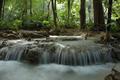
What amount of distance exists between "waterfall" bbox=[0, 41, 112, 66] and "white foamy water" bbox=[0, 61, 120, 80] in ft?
1.38

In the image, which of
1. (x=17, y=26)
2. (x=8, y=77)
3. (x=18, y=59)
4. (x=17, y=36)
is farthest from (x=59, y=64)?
(x=17, y=26)

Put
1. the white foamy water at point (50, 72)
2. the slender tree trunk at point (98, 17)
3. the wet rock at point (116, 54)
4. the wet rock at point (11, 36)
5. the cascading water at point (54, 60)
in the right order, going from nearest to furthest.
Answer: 1. the white foamy water at point (50, 72)
2. the cascading water at point (54, 60)
3. the wet rock at point (116, 54)
4. the wet rock at point (11, 36)
5. the slender tree trunk at point (98, 17)

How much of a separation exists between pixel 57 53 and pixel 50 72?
1.57 metres

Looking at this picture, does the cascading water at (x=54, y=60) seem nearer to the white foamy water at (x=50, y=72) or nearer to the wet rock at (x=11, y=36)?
the white foamy water at (x=50, y=72)

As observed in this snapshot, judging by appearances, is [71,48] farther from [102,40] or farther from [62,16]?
[62,16]

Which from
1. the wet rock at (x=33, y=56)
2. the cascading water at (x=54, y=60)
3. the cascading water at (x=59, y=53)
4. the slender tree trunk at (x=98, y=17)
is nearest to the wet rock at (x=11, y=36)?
the cascading water at (x=54, y=60)

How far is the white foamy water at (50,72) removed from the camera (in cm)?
686

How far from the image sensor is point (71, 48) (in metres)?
9.12

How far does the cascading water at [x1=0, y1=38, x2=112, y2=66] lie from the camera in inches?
341

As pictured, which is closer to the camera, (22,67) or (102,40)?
(22,67)

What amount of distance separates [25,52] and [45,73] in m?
1.93

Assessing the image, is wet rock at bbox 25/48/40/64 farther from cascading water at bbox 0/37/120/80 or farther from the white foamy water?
the white foamy water

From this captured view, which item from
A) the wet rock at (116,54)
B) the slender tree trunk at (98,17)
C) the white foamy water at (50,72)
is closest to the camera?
the white foamy water at (50,72)

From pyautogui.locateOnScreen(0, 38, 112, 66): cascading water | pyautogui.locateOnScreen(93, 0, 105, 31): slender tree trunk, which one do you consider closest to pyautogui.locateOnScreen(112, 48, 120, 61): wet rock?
pyautogui.locateOnScreen(0, 38, 112, 66): cascading water
